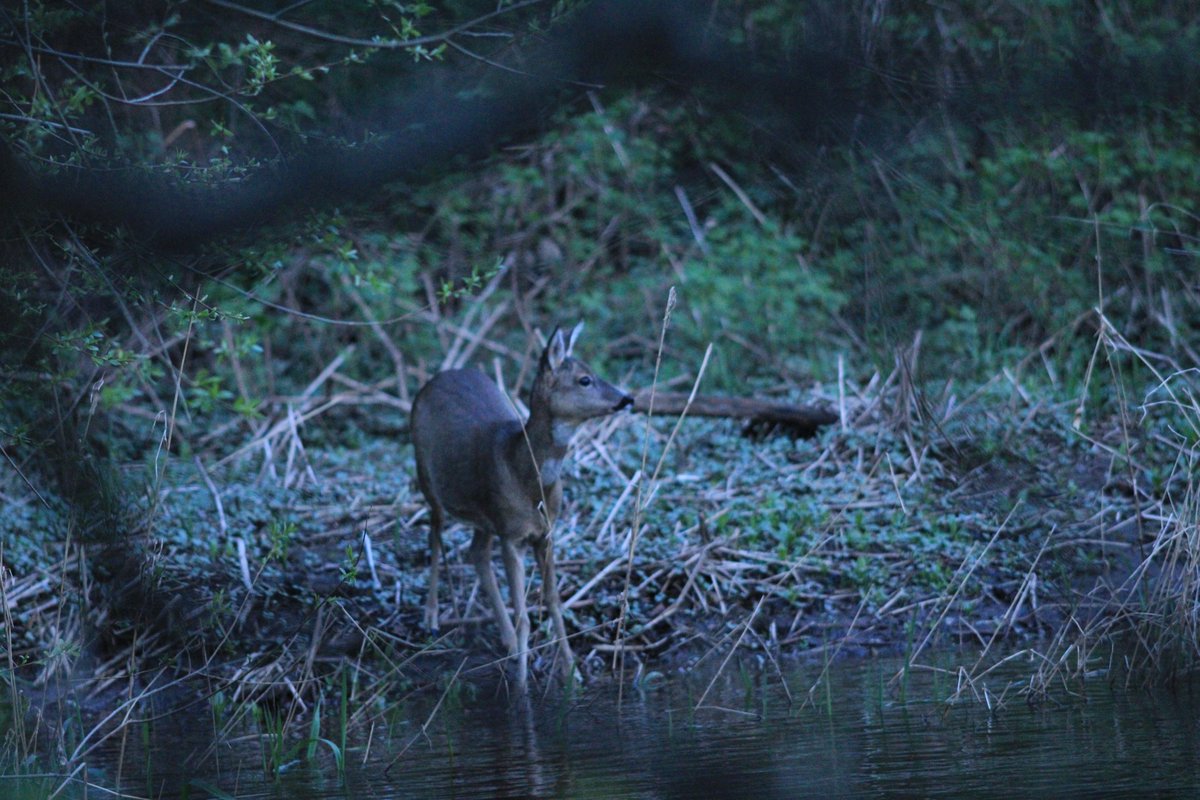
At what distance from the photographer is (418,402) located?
27.4ft

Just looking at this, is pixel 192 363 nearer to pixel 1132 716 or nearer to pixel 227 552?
pixel 227 552

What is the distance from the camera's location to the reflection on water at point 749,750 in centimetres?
A: 426

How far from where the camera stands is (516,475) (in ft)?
24.1

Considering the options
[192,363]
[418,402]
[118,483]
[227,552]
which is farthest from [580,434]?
[118,483]

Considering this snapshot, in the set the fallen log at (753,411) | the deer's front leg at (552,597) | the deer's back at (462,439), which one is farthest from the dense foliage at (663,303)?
the deer's back at (462,439)

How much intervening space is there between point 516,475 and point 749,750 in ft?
8.92

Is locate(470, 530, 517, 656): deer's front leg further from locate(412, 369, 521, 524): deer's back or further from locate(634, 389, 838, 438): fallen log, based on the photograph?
locate(634, 389, 838, 438): fallen log

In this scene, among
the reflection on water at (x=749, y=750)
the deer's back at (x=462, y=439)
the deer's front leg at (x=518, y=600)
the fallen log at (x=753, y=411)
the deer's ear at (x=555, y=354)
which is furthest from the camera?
the fallen log at (x=753, y=411)

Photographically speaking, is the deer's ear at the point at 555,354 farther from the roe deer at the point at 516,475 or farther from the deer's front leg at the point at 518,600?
the deer's front leg at the point at 518,600

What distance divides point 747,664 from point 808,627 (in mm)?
481

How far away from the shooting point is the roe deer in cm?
707

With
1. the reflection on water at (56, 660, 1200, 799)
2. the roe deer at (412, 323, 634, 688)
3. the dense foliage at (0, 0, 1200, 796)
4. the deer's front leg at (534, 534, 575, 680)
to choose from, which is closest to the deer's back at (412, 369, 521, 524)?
the roe deer at (412, 323, 634, 688)

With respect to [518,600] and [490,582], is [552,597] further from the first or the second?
[490,582]

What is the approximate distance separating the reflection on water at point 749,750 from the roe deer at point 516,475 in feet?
3.12
